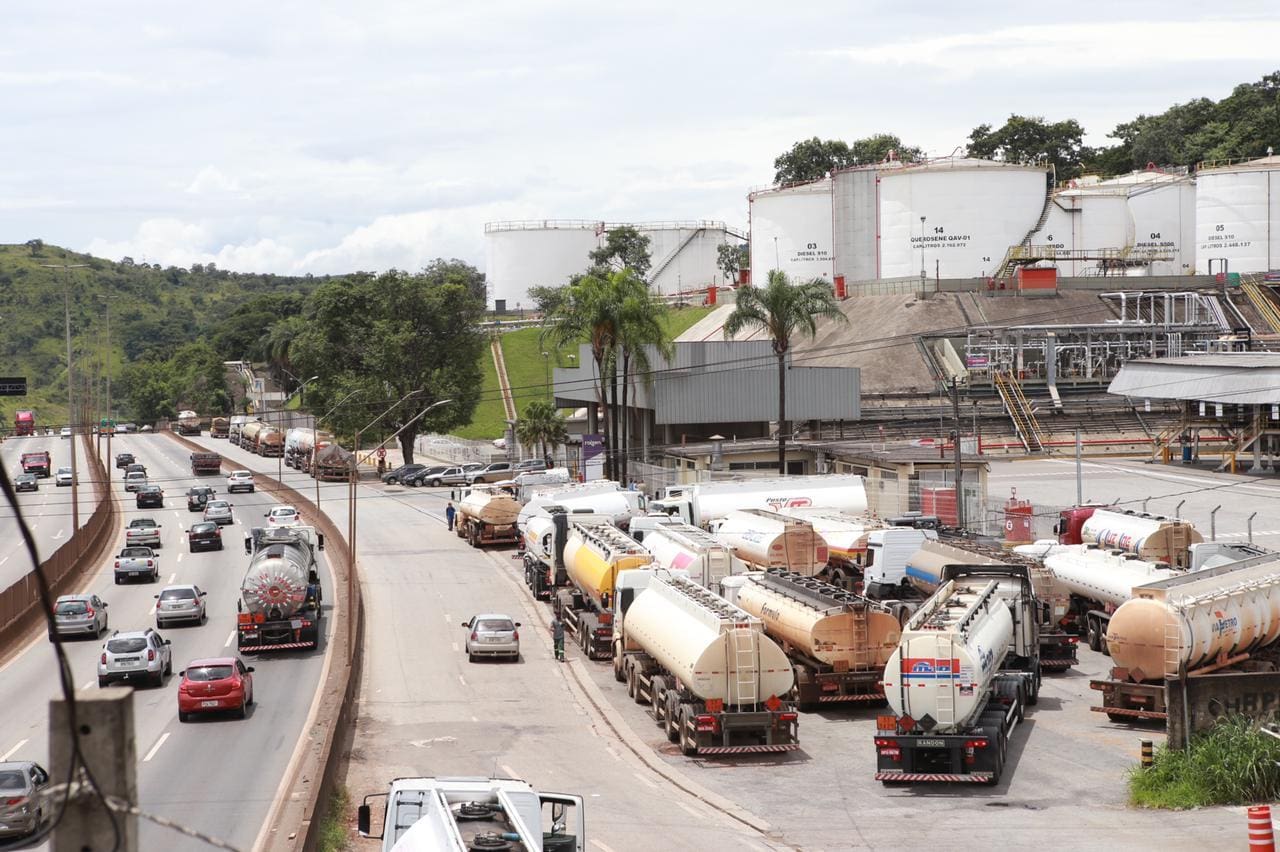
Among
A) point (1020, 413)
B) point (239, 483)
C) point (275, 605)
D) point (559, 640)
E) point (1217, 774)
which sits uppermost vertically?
point (1020, 413)

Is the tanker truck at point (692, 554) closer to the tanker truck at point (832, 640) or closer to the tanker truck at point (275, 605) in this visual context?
the tanker truck at point (832, 640)

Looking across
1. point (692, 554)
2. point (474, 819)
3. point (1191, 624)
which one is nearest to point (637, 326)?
point (692, 554)

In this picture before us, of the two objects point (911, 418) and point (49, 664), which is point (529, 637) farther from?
point (911, 418)

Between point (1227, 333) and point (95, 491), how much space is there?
259ft

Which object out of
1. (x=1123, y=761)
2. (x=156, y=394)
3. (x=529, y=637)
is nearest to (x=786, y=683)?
(x=1123, y=761)

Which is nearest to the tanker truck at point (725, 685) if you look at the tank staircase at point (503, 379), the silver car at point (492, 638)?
the silver car at point (492, 638)

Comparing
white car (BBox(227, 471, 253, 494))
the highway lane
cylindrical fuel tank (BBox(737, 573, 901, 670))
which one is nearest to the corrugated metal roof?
the highway lane

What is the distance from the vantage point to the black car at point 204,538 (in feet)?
214

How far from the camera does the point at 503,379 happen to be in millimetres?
142250

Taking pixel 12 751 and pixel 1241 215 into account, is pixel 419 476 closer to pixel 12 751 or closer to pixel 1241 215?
pixel 12 751

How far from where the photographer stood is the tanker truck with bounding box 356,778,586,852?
45.5 ft

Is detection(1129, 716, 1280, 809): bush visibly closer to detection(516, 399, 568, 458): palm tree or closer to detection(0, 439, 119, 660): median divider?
detection(0, 439, 119, 660): median divider

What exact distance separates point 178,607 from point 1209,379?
182 feet

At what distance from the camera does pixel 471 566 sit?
6034 centimetres
